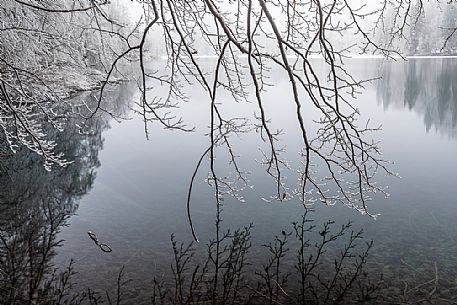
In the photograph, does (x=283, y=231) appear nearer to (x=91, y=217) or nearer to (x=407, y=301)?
(x=407, y=301)

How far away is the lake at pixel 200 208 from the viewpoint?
6082 millimetres

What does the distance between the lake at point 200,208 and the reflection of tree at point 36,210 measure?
0.26 ft

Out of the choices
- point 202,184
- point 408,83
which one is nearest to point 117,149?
point 202,184

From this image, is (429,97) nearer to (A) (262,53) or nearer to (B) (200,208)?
(B) (200,208)

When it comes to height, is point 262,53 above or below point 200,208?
above

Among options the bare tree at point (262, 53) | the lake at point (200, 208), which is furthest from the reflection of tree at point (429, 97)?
the bare tree at point (262, 53)

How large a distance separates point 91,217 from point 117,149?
18.6ft

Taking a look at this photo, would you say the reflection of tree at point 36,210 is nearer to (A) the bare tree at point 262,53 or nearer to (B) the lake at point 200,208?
(B) the lake at point 200,208

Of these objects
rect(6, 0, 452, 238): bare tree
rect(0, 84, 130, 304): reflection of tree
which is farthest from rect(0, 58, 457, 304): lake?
rect(6, 0, 452, 238): bare tree

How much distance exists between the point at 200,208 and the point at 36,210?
2857 mm

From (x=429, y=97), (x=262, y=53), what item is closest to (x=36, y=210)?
(x=262, y=53)

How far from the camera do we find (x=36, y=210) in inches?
323

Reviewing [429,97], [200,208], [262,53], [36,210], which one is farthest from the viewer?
[429,97]

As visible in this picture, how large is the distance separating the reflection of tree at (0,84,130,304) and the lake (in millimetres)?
80
